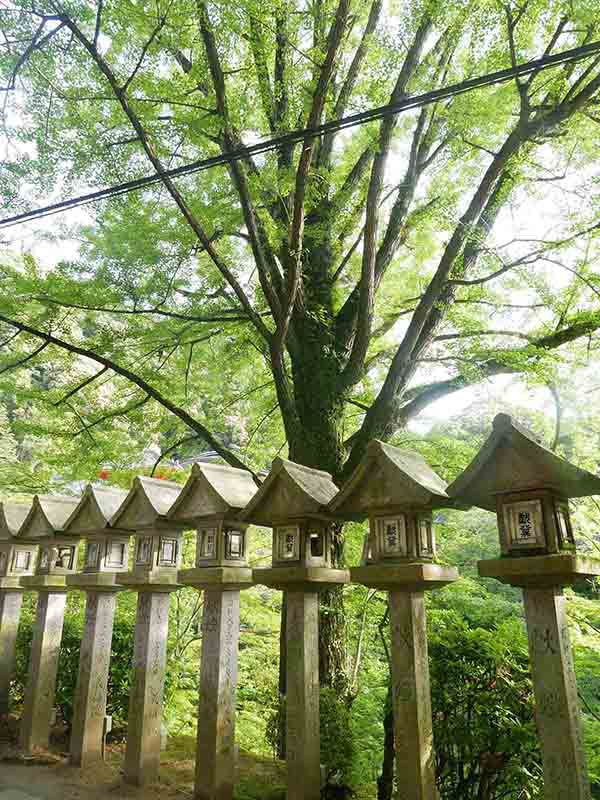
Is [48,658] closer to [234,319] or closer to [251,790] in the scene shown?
[251,790]

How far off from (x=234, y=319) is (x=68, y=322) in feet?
8.14

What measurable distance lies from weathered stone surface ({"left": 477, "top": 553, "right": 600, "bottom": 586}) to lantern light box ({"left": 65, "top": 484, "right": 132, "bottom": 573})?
3.77m

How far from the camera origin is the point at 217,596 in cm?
431

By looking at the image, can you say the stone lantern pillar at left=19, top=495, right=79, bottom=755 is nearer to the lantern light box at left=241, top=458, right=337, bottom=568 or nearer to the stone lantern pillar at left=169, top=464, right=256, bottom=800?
the stone lantern pillar at left=169, top=464, right=256, bottom=800

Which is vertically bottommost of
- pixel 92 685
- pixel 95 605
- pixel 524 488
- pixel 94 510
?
pixel 92 685

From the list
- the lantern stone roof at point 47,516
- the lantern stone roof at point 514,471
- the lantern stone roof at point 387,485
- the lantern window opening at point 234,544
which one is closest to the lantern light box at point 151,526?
the lantern window opening at point 234,544

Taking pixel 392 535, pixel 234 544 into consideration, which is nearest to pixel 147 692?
pixel 234 544

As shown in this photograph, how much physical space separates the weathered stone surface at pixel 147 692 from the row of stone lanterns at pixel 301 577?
0.04 ft

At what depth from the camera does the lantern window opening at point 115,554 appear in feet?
17.9

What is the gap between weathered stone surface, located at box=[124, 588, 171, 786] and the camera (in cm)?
440

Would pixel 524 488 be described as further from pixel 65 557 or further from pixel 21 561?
pixel 21 561

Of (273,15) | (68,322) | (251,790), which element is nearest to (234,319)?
(68,322)

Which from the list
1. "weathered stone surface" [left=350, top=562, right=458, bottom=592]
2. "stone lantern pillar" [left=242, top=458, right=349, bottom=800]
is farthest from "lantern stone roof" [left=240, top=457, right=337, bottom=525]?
"weathered stone surface" [left=350, top=562, right=458, bottom=592]

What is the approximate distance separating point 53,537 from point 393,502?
4.36 metres
